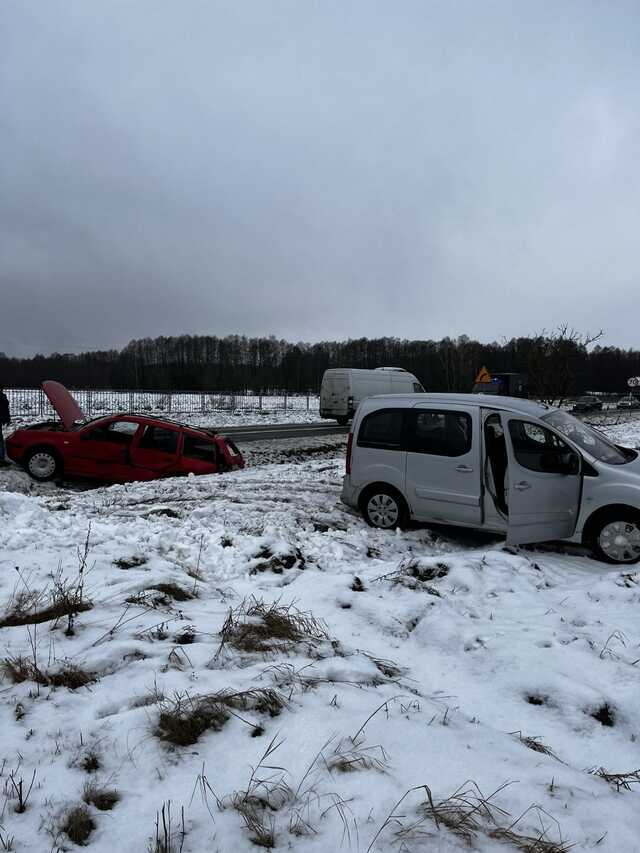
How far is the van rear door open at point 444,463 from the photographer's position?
284 inches

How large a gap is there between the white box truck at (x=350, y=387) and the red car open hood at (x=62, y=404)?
1498 centimetres

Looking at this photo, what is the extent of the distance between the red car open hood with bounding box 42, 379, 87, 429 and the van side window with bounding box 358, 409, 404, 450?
8515 mm

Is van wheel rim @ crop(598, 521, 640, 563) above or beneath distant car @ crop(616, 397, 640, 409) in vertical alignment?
beneath

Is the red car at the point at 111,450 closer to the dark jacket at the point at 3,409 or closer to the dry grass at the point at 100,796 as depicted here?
the dark jacket at the point at 3,409

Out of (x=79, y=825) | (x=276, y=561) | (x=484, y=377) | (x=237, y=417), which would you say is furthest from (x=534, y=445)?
(x=237, y=417)

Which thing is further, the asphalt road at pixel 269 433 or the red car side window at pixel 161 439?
the asphalt road at pixel 269 433

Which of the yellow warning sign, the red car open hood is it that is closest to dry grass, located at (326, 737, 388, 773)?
the red car open hood

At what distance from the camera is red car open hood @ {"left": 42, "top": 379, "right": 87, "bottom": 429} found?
13836 mm

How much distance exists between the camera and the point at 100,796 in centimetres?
241

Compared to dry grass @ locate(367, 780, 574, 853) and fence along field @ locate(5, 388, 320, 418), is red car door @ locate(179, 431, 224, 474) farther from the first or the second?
fence along field @ locate(5, 388, 320, 418)

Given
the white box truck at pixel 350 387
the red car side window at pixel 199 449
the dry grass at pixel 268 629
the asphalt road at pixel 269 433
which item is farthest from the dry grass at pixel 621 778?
the white box truck at pixel 350 387

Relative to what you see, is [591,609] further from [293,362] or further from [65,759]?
[293,362]

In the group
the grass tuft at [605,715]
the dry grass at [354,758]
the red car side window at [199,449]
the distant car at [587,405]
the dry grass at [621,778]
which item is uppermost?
the distant car at [587,405]

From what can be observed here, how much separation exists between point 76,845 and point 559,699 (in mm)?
2825
